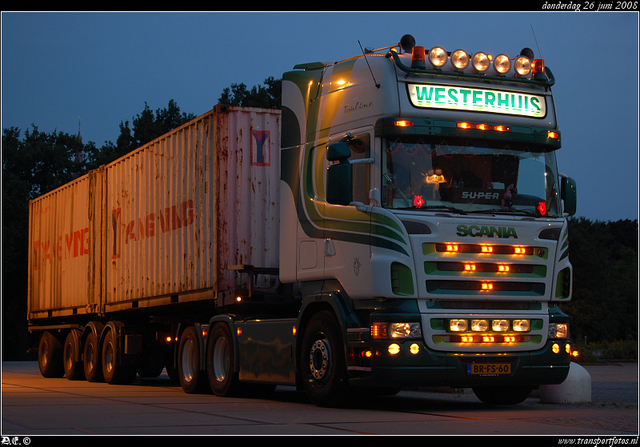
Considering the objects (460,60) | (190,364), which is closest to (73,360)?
(190,364)

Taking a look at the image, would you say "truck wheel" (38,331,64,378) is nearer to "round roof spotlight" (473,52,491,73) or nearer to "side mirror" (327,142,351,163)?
"side mirror" (327,142,351,163)

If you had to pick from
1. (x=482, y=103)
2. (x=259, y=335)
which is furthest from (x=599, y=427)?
(x=259, y=335)

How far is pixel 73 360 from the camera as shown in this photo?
20484mm

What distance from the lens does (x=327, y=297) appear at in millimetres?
10859

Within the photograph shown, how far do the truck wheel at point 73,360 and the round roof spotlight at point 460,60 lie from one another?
42.3ft

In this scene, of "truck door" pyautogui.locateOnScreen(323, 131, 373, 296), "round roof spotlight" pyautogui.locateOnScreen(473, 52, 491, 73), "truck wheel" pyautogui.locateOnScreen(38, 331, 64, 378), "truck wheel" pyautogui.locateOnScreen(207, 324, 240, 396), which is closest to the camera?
"truck door" pyautogui.locateOnScreen(323, 131, 373, 296)

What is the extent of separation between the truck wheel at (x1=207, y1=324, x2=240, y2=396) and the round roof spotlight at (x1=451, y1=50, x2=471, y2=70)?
17.7 feet

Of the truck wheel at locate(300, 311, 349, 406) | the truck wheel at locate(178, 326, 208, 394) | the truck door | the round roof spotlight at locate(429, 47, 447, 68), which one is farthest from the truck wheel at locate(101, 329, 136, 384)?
the round roof spotlight at locate(429, 47, 447, 68)

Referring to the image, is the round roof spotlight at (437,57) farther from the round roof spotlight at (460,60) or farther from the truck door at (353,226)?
the truck door at (353,226)

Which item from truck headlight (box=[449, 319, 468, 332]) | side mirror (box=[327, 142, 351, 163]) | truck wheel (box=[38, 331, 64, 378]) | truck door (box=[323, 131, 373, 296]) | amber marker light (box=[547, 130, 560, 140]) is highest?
amber marker light (box=[547, 130, 560, 140])

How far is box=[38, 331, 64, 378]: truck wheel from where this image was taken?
2209 cm

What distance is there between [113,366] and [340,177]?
9.51 meters

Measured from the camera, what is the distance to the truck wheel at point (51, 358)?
2209cm

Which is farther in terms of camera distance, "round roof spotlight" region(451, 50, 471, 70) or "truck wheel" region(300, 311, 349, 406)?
"round roof spotlight" region(451, 50, 471, 70)
